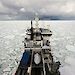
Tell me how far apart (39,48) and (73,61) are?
32.2 meters

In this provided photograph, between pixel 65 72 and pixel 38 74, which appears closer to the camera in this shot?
pixel 38 74

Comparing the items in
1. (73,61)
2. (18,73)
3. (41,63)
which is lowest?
(73,61)

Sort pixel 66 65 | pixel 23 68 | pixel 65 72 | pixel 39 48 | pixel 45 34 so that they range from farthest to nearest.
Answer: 1. pixel 66 65
2. pixel 65 72
3. pixel 45 34
4. pixel 39 48
5. pixel 23 68

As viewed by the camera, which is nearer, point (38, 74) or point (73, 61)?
point (38, 74)

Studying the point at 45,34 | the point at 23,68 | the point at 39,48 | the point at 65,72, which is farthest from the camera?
the point at 65,72

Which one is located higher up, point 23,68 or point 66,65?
point 23,68

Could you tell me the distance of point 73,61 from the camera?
56.0 meters

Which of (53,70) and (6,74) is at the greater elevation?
(53,70)

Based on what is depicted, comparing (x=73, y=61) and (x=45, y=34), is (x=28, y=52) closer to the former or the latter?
(x=45, y=34)

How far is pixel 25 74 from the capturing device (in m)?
21.3

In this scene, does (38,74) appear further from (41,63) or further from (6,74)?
(6,74)

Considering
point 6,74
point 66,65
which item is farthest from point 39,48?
point 66,65

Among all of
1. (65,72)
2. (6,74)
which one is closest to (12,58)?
(6,74)

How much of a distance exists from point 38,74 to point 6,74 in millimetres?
21000
